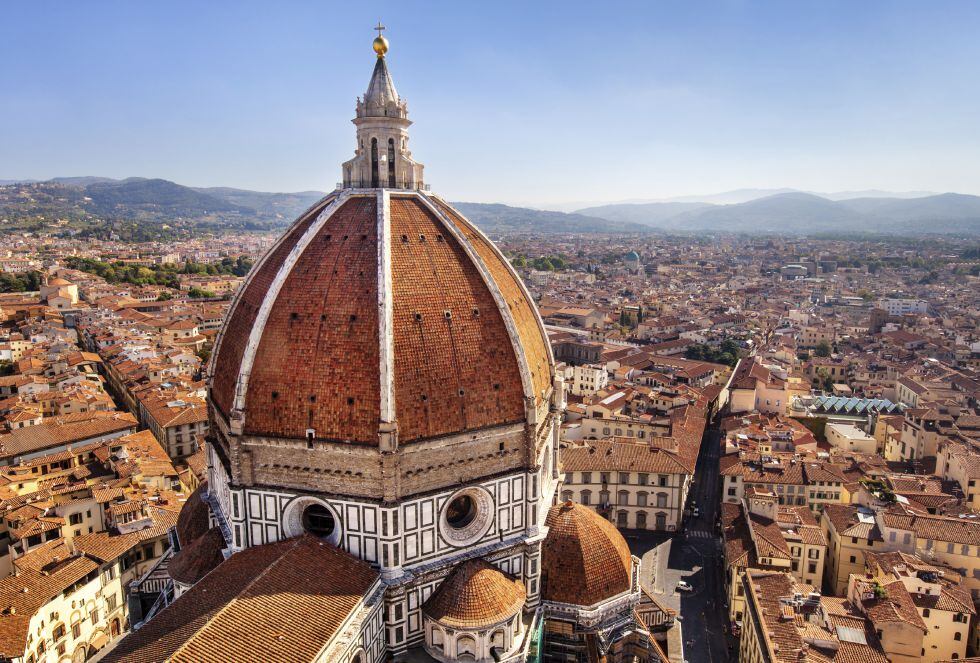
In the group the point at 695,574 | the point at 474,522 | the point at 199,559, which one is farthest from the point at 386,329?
the point at 695,574

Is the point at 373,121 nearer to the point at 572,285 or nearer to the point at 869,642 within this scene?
the point at 869,642

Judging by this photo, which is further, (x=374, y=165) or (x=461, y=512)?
(x=374, y=165)

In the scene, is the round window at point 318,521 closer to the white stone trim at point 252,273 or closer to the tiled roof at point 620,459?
the white stone trim at point 252,273

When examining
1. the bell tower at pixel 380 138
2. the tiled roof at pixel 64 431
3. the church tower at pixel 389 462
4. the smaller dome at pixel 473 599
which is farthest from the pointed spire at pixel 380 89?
the tiled roof at pixel 64 431

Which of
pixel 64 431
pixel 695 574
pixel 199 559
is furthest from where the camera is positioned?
pixel 64 431

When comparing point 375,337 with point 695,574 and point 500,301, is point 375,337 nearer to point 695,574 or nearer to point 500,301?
point 500,301

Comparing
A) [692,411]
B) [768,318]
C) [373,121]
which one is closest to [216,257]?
[768,318]
